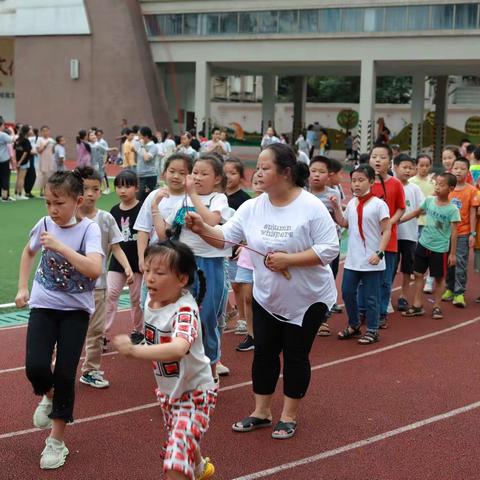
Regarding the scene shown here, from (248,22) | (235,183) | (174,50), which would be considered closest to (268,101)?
(174,50)

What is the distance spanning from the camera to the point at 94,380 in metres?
6.00

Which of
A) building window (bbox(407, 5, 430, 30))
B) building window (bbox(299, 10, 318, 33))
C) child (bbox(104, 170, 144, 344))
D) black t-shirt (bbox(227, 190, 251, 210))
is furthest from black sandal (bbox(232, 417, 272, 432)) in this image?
building window (bbox(299, 10, 318, 33))

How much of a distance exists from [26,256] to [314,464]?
2172 mm

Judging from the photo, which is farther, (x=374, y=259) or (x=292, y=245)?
(x=374, y=259)

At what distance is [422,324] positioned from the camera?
334 inches

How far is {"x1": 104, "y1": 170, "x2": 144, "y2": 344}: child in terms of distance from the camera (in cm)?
695

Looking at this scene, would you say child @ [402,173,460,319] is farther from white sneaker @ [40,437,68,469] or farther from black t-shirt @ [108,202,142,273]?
white sneaker @ [40,437,68,469]

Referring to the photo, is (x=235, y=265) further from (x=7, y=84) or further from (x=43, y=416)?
(x=7, y=84)

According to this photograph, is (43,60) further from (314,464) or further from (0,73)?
(314,464)

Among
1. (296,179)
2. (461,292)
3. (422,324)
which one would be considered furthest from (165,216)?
(461,292)

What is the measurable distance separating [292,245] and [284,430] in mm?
1237

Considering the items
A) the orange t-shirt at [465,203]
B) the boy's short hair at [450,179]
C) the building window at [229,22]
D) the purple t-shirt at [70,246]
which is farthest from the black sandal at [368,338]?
the building window at [229,22]

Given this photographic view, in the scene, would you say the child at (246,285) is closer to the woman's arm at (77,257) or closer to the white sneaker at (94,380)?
the white sneaker at (94,380)

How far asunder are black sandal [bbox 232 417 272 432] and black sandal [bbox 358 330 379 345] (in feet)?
8.40
